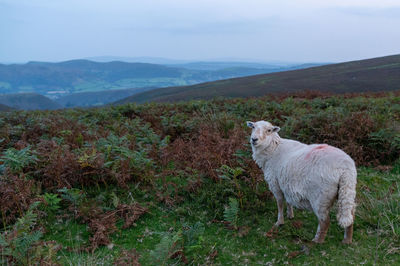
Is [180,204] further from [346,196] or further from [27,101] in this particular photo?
[27,101]

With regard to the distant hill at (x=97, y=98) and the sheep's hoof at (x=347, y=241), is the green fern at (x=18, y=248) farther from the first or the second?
the distant hill at (x=97, y=98)

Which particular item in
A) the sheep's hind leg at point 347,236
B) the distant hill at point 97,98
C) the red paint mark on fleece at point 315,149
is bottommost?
the distant hill at point 97,98

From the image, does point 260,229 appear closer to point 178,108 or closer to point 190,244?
point 190,244

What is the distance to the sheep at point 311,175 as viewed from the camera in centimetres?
460

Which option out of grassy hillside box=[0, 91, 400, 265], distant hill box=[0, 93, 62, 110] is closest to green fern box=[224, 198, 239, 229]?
grassy hillside box=[0, 91, 400, 265]

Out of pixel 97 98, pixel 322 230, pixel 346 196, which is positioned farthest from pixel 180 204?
pixel 97 98

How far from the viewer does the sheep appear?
4.60 metres

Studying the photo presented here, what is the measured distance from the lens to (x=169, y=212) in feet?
21.7

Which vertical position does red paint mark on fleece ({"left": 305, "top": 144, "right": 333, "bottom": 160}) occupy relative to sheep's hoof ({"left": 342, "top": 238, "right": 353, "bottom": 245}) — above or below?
above

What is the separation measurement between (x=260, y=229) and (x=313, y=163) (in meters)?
1.86

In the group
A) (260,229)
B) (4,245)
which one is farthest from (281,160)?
(4,245)

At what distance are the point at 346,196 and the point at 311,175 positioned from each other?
23.5 inches

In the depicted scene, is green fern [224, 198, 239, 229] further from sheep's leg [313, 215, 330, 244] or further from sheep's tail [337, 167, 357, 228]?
sheep's tail [337, 167, 357, 228]

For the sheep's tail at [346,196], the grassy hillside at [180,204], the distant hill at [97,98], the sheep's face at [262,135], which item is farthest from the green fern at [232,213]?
the distant hill at [97,98]
